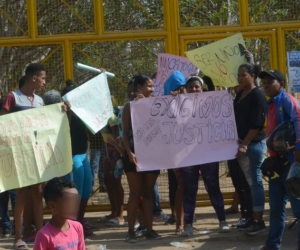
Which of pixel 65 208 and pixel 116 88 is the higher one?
pixel 116 88

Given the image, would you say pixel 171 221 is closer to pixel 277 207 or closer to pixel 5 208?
pixel 5 208

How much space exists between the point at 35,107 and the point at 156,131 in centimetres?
137

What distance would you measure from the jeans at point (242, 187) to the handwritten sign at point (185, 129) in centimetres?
48

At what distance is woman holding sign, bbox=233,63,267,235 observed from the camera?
7.96 metres

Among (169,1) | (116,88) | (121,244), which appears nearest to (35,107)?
(121,244)

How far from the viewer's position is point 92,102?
798cm

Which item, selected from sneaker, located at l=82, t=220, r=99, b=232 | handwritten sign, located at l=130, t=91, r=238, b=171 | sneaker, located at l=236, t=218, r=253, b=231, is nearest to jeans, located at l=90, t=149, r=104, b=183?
sneaker, located at l=82, t=220, r=99, b=232

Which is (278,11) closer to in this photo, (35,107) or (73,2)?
(73,2)

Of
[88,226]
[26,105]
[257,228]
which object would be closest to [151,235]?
[88,226]

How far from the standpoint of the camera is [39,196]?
7.91 metres

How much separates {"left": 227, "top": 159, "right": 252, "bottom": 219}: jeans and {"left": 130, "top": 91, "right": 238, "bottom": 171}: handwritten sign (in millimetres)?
478

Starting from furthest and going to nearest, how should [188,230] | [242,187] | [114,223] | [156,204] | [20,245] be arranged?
1. [156,204]
2. [114,223]
3. [242,187]
4. [188,230]
5. [20,245]

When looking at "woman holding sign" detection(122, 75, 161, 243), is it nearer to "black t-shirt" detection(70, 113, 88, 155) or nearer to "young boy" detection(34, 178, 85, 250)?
"black t-shirt" detection(70, 113, 88, 155)

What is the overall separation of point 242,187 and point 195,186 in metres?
0.65
